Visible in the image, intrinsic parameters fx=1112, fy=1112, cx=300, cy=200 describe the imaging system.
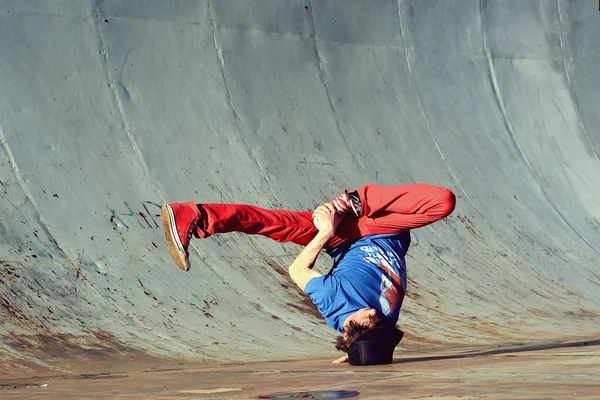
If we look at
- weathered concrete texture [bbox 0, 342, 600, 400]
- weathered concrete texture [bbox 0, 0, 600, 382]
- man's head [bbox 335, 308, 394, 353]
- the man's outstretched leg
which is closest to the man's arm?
the man's outstretched leg

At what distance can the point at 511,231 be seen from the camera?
8234mm

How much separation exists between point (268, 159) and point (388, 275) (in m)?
3.07

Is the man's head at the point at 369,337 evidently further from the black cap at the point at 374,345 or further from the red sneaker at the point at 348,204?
the red sneaker at the point at 348,204

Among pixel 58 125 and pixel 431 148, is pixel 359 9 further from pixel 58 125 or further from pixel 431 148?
pixel 58 125

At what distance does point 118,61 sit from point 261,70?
1.20m

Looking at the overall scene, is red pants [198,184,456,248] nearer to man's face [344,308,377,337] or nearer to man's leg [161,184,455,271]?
man's leg [161,184,455,271]

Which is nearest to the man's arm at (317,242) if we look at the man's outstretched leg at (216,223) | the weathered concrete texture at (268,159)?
the man's outstretched leg at (216,223)

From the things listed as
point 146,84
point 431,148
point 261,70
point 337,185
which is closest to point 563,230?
point 431,148

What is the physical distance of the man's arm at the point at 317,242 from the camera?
14.7 feet

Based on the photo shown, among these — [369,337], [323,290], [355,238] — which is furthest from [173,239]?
[369,337]

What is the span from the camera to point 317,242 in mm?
4516

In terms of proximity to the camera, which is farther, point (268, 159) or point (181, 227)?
point (268, 159)

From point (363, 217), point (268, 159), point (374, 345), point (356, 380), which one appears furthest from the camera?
point (268, 159)

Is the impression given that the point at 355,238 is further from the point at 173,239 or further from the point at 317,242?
the point at 173,239
